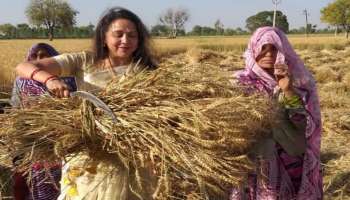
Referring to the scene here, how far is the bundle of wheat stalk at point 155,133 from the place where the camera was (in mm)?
1867

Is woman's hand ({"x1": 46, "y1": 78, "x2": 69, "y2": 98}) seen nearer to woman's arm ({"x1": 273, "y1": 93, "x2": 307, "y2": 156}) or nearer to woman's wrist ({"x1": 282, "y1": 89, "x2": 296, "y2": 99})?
woman's arm ({"x1": 273, "y1": 93, "x2": 307, "y2": 156})

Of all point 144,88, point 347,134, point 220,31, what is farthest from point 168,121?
point 220,31

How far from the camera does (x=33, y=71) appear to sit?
89.5 inches

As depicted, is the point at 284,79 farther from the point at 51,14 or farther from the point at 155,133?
the point at 51,14

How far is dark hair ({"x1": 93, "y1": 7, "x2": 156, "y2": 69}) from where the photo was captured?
8.43ft

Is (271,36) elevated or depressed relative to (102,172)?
elevated

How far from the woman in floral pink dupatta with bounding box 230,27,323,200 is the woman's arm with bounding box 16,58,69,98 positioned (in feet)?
3.51

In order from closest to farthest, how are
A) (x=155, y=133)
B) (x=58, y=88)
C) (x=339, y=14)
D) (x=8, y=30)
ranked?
(x=155, y=133) < (x=58, y=88) < (x=339, y=14) < (x=8, y=30)

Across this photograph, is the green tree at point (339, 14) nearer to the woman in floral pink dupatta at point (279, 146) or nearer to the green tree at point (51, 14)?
the green tree at point (51, 14)

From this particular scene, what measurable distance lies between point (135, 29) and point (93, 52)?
25cm

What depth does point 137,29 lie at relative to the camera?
8.50 feet

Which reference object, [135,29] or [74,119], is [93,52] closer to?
[135,29]

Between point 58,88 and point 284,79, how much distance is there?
1328 millimetres

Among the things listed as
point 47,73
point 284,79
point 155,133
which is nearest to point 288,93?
point 284,79
